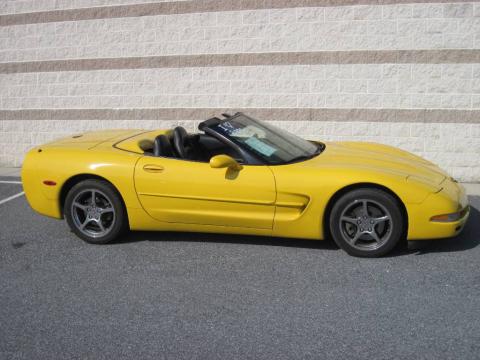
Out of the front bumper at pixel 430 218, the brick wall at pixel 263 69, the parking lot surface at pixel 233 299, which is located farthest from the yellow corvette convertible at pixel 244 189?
the brick wall at pixel 263 69

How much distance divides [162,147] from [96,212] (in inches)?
33.9

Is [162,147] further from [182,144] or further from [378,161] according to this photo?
[378,161]

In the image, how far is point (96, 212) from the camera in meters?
5.30

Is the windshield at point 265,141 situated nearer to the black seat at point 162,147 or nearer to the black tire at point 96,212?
the black seat at point 162,147

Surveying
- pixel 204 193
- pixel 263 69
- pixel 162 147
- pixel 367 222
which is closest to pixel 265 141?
pixel 204 193

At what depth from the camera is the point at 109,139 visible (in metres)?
5.82

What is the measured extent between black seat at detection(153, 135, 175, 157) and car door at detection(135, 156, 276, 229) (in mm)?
138

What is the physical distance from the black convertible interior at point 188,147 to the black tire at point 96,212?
57 cm

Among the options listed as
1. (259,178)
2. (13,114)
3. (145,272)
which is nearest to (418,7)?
(259,178)

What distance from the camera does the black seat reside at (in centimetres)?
528

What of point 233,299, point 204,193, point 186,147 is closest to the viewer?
point 233,299

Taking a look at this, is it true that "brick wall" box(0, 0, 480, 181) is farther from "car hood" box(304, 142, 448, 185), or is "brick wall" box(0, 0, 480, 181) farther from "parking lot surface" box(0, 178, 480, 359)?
"parking lot surface" box(0, 178, 480, 359)

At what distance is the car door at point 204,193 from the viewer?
4875mm

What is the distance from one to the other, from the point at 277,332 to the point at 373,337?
0.59m
